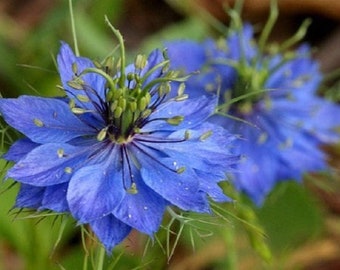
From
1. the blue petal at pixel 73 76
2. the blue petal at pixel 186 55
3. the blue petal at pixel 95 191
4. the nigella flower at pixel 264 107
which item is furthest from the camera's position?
the blue petal at pixel 186 55

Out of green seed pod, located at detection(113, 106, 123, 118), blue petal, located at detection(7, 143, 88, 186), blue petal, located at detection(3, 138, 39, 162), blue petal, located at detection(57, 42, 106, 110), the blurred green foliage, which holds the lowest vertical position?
the blurred green foliage

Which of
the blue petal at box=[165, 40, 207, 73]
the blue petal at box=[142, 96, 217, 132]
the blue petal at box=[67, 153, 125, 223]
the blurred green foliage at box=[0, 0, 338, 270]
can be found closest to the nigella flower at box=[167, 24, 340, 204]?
the blue petal at box=[165, 40, 207, 73]

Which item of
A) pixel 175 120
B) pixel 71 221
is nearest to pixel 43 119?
pixel 175 120

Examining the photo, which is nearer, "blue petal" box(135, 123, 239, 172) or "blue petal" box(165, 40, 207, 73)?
"blue petal" box(135, 123, 239, 172)

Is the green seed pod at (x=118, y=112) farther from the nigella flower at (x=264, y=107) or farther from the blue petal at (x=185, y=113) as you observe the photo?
the nigella flower at (x=264, y=107)

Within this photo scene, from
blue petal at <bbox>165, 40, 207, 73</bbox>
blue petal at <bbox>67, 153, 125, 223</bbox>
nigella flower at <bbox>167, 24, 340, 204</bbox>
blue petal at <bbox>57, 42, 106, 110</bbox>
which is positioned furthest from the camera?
blue petal at <bbox>165, 40, 207, 73</bbox>

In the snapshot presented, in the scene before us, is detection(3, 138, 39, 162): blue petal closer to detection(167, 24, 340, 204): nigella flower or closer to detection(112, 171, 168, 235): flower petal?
detection(112, 171, 168, 235): flower petal

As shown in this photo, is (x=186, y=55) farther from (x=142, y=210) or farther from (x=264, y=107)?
(x=142, y=210)

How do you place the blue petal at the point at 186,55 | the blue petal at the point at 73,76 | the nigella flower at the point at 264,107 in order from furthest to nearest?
the blue petal at the point at 186,55, the nigella flower at the point at 264,107, the blue petal at the point at 73,76

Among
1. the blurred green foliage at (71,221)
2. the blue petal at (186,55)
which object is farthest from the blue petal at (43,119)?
the blue petal at (186,55)
